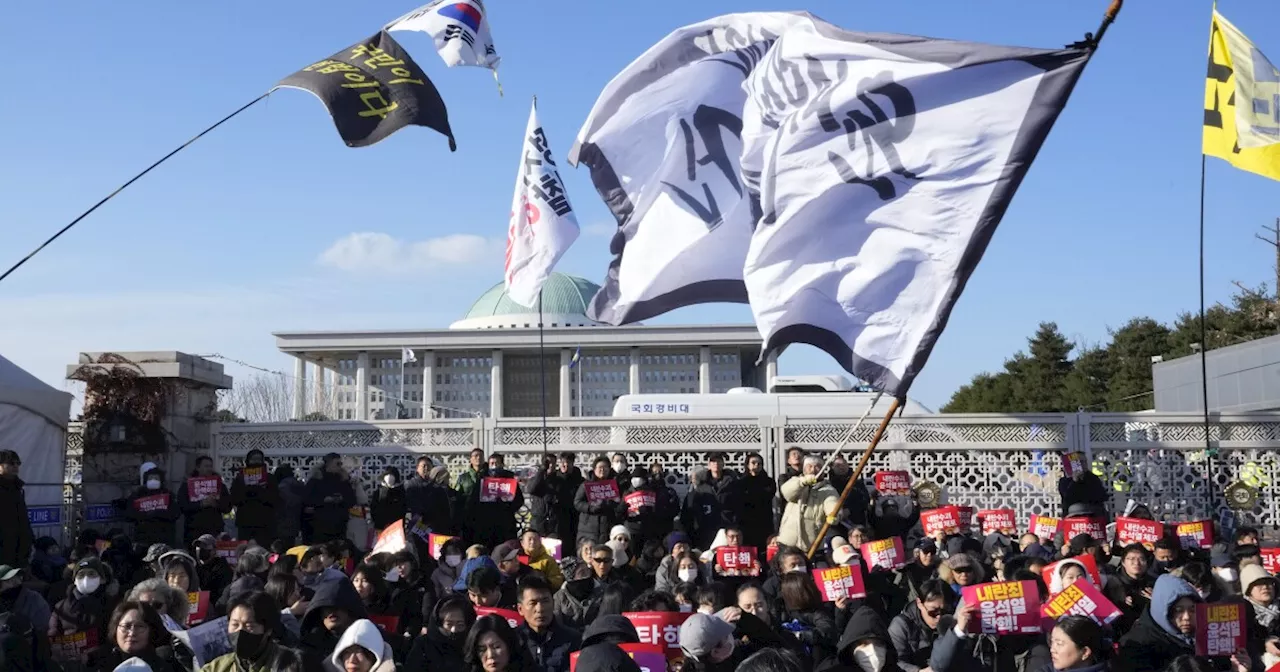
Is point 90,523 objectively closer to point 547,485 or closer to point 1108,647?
point 547,485

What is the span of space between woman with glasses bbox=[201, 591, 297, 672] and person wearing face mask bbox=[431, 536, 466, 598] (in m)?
3.88

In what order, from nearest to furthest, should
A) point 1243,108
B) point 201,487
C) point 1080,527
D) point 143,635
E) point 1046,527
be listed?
point 143,635 < point 1243,108 < point 1080,527 < point 1046,527 < point 201,487

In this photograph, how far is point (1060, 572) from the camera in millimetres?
8742

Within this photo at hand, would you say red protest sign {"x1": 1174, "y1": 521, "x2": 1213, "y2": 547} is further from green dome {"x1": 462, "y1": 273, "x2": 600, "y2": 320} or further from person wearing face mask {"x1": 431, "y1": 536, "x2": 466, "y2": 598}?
green dome {"x1": 462, "y1": 273, "x2": 600, "y2": 320}

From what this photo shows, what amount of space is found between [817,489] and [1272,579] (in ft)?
16.6

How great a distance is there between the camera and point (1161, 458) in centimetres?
1678

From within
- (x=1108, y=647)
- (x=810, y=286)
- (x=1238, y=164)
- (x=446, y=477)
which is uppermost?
(x=1238, y=164)

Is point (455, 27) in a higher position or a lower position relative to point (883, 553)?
higher

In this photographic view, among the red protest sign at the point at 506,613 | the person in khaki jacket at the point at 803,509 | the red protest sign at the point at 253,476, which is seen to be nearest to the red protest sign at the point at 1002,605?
the red protest sign at the point at 506,613

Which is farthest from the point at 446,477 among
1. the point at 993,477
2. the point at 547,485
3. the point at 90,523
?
the point at 993,477

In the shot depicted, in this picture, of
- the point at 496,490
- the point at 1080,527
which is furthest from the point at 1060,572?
the point at 496,490

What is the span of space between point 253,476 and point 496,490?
2698mm

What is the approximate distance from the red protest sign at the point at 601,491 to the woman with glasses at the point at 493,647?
781cm

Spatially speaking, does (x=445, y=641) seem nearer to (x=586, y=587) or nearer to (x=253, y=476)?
(x=586, y=587)
